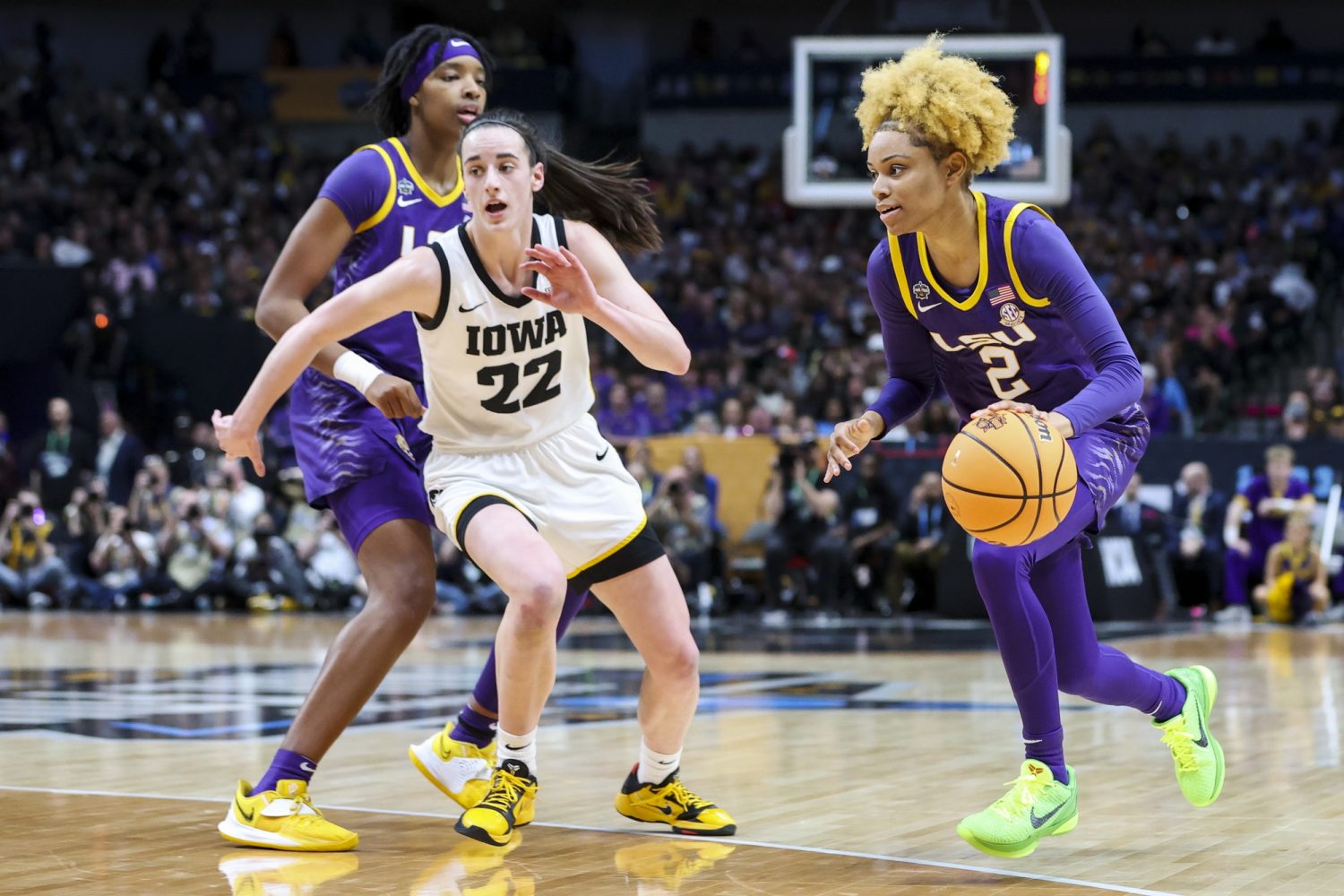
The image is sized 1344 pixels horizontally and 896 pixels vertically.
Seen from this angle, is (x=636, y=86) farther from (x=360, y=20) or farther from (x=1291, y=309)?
(x=1291, y=309)

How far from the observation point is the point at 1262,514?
13.3 metres

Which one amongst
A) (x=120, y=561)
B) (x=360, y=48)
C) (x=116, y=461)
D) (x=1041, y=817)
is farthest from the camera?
(x=360, y=48)

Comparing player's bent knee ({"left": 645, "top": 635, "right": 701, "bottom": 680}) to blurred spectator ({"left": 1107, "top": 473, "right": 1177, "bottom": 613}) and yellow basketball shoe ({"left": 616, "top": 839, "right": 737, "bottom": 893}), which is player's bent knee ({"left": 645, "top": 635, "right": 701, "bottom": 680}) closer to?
yellow basketball shoe ({"left": 616, "top": 839, "right": 737, "bottom": 893})

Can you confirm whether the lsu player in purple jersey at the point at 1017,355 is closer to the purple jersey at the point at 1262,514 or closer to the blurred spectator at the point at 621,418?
the purple jersey at the point at 1262,514

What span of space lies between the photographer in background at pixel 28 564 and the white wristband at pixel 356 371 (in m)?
11.6

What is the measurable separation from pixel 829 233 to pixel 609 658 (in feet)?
38.0

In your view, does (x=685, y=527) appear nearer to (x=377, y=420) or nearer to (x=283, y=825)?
(x=377, y=420)

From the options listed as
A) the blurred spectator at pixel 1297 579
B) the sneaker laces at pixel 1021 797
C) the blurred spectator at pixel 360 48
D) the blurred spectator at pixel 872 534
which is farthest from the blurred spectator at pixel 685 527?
the blurred spectator at pixel 360 48

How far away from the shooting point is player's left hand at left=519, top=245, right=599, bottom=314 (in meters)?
4.15

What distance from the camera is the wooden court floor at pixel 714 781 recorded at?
13.3 ft

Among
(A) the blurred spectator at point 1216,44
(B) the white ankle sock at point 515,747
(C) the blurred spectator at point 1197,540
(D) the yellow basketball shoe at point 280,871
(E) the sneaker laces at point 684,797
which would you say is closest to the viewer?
(D) the yellow basketball shoe at point 280,871

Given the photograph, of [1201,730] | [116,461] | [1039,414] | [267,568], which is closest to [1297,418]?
[267,568]

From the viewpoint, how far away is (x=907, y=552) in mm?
13820

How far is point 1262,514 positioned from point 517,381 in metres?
10.1
